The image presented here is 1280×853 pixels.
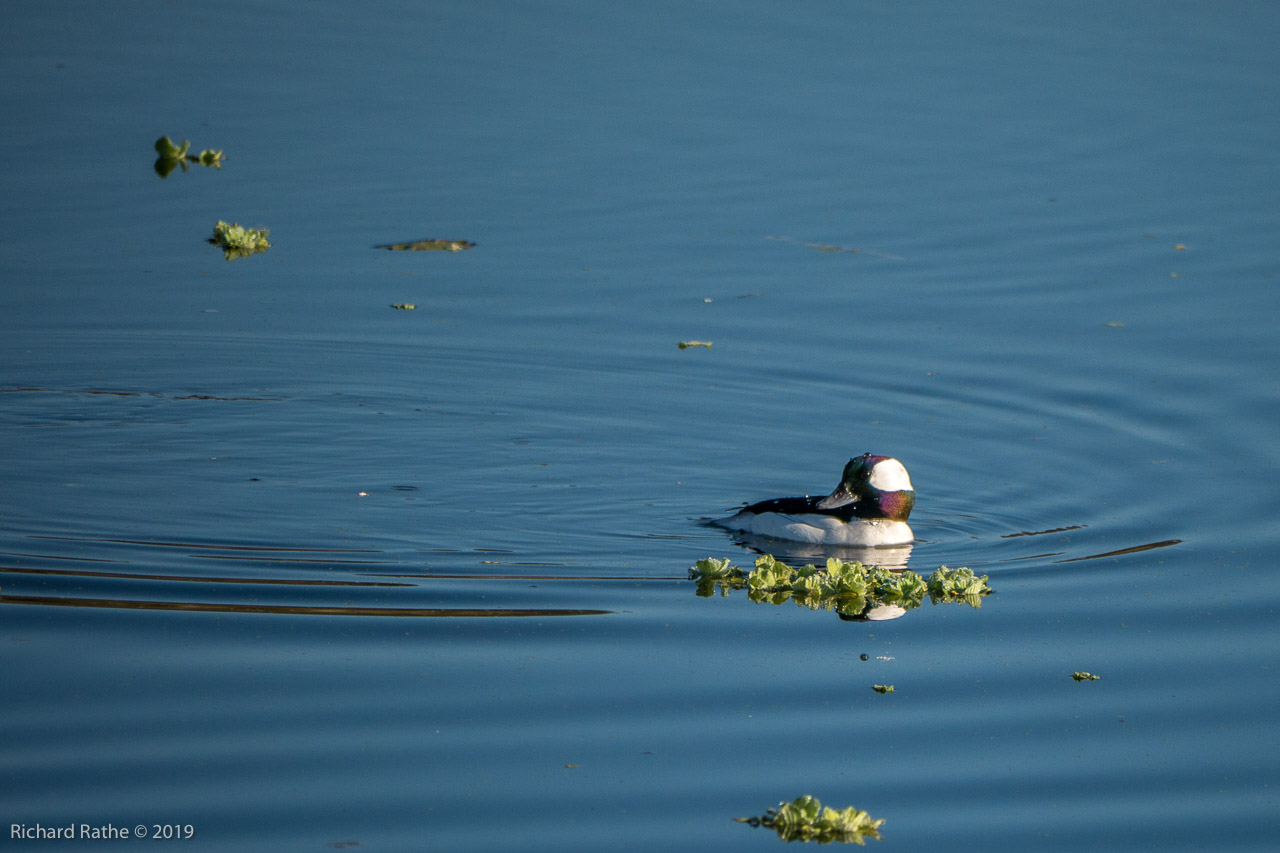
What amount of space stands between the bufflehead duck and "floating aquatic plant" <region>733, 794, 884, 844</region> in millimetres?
5154

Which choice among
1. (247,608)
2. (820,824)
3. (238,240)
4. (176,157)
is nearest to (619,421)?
(247,608)

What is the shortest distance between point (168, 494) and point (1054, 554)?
6872 mm

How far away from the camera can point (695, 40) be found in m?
29.1

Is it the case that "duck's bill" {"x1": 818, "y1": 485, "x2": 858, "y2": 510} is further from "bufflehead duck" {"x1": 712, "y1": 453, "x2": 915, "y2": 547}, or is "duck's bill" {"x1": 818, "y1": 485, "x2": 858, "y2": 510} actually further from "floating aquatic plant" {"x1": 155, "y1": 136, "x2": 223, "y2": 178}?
"floating aquatic plant" {"x1": 155, "y1": 136, "x2": 223, "y2": 178}

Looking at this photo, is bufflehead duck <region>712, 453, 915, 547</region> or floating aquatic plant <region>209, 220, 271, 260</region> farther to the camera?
floating aquatic plant <region>209, 220, 271, 260</region>

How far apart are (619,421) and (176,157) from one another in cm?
993

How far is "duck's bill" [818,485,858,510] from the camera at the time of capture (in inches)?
520

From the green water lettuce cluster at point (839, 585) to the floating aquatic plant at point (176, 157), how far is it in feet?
41.5

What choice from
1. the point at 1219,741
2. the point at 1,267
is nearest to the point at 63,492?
the point at 1,267

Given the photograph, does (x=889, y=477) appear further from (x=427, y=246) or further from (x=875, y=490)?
(x=427, y=246)

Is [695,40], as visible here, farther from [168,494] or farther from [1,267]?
[168,494]

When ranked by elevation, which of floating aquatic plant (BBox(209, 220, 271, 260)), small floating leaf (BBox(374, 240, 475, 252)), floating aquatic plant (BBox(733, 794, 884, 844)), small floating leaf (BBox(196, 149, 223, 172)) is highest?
small floating leaf (BBox(196, 149, 223, 172))

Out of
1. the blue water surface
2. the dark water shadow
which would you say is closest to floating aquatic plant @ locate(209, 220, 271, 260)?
the blue water surface

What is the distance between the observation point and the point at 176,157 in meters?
22.1
